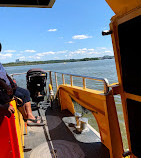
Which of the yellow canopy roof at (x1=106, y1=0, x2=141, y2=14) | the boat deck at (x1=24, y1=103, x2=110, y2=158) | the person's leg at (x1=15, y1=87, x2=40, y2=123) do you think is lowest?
the boat deck at (x1=24, y1=103, x2=110, y2=158)

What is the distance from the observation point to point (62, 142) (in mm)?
2992

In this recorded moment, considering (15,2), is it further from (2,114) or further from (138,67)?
(138,67)

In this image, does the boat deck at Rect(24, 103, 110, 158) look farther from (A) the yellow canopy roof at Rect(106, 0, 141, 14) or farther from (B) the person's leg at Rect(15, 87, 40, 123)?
(A) the yellow canopy roof at Rect(106, 0, 141, 14)

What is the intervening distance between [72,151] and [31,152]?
0.77 meters

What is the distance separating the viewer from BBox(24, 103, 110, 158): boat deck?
2588 millimetres

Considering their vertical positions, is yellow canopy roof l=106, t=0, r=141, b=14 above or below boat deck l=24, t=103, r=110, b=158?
above

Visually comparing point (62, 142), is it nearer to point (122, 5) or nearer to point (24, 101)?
point (24, 101)

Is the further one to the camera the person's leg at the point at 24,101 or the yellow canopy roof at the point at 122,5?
the person's leg at the point at 24,101

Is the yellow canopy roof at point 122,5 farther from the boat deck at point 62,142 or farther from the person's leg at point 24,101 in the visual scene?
the boat deck at point 62,142

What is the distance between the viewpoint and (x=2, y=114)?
5.02 ft

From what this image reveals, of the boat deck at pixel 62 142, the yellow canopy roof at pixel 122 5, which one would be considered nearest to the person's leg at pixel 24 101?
the boat deck at pixel 62 142

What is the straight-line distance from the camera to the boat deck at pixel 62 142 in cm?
259

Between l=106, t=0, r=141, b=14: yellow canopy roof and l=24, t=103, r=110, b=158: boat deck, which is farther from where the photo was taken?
l=24, t=103, r=110, b=158: boat deck

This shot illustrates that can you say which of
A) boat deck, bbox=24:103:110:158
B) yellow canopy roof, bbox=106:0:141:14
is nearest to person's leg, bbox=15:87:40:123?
boat deck, bbox=24:103:110:158
